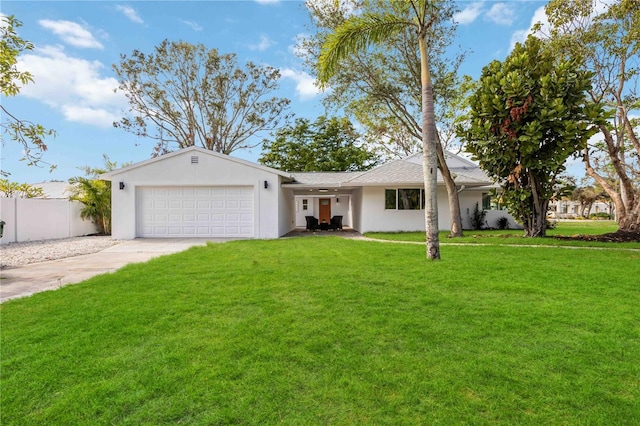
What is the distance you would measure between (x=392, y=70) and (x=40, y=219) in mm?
16551

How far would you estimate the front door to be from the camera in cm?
2669

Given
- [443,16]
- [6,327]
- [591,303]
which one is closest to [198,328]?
[6,327]

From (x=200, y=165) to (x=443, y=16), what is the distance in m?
12.0

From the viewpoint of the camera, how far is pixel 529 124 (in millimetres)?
11156

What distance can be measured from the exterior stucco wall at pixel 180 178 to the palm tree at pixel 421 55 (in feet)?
21.4

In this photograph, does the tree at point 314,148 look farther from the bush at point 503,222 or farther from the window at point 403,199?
the bush at point 503,222

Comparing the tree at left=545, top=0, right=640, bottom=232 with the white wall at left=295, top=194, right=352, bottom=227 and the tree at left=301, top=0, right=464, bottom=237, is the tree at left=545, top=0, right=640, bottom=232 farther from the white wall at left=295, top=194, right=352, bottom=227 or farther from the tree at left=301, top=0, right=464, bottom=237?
the white wall at left=295, top=194, right=352, bottom=227

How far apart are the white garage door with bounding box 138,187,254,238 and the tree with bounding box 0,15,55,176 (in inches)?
325

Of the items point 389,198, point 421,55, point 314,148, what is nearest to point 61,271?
point 421,55

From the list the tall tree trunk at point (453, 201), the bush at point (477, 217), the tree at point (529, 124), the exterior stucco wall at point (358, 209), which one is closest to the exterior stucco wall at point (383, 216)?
the exterior stucco wall at point (358, 209)

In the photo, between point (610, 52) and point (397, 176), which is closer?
point (610, 52)

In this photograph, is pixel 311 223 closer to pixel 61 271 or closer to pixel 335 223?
pixel 335 223

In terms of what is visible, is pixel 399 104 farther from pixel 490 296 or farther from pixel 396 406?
pixel 396 406

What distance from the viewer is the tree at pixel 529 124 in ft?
35.6
